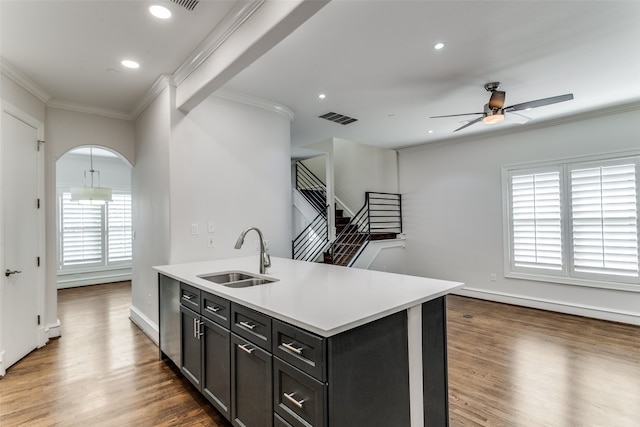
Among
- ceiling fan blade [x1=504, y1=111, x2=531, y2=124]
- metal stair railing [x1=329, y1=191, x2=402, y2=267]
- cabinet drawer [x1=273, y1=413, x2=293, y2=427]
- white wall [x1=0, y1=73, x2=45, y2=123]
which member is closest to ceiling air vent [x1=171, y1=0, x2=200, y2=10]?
white wall [x1=0, y1=73, x2=45, y2=123]

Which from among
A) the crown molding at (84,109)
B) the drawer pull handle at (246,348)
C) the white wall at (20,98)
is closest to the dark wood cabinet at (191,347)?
the drawer pull handle at (246,348)

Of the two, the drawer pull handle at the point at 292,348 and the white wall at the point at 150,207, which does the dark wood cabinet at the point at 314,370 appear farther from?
the white wall at the point at 150,207

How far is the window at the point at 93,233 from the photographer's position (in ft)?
22.1

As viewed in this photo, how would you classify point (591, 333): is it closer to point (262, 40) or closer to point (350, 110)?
point (350, 110)

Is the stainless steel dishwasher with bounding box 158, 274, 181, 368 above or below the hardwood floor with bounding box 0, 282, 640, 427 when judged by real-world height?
above

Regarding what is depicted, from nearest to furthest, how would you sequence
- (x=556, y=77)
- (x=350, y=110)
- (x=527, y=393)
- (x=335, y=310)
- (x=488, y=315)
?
1. (x=335, y=310)
2. (x=527, y=393)
3. (x=556, y=77)
4. (x=350, y=110)
5. (x=488, y=315)

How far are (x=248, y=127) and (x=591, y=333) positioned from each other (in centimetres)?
506

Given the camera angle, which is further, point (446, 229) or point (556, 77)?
point (446, 229)

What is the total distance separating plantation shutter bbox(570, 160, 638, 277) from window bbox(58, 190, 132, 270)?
9.03 meters

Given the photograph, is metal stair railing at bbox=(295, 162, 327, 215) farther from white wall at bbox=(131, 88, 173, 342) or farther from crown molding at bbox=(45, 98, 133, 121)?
crown molding at bbox=(45, 98, 133, 121)

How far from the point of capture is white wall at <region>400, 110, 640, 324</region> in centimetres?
440

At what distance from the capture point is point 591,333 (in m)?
3.89

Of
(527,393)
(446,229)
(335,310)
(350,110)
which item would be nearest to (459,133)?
(446,229)

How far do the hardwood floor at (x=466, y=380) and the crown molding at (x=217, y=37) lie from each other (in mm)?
2905
